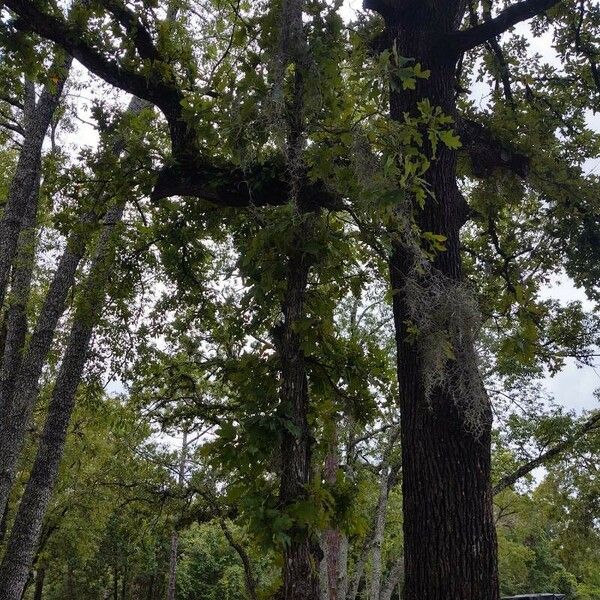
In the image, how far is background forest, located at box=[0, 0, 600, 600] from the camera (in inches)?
126

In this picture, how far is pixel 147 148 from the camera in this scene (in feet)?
15.0

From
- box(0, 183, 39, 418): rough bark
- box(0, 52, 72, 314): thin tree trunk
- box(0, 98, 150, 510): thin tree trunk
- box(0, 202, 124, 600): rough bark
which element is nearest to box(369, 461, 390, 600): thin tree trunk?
box(0, 202, 124, 600): rough bark

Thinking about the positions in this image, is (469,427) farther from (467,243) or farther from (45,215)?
(45,215)

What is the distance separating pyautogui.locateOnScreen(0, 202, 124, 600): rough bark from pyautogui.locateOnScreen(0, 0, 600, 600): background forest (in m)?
0.03

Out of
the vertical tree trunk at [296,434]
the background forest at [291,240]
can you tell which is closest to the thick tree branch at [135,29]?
the background forest at [291,240]

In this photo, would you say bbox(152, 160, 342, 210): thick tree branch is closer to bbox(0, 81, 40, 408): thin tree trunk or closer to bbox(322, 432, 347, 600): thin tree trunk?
bbox(0, 81, 40, 408): thin tree trunk

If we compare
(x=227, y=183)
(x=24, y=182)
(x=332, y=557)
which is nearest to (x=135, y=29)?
(x=227, y=183)

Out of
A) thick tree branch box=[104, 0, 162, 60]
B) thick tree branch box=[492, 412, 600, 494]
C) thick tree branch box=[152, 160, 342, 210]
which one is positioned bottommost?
thick tree branch box=[492, 412, 600, 494]

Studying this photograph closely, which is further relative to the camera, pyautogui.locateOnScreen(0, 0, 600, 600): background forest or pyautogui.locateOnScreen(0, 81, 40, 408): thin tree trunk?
pyautogui.locateOnScreen(0, 81, 40, 408): thin tree trunk

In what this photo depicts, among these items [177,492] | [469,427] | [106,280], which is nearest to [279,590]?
[469,427]

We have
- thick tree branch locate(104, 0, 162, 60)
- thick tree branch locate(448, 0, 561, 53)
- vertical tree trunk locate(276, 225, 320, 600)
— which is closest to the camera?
vertical tree trunk locate(276, 225, 320, 600)

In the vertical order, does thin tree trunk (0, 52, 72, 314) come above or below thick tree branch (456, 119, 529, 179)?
above

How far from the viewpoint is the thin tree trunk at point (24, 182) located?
6.84 meters

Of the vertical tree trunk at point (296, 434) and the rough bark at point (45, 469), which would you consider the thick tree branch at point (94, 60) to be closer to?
the vertical tree trunk at point (296, 434)
